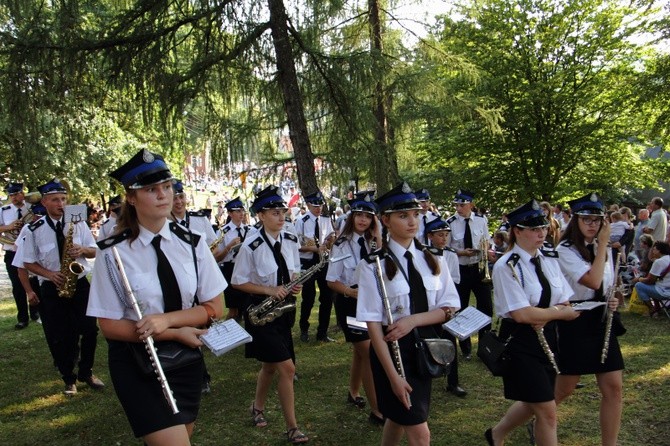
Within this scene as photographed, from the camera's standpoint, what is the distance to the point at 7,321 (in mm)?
11297

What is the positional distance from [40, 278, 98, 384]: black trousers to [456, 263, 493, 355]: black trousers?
4.98m

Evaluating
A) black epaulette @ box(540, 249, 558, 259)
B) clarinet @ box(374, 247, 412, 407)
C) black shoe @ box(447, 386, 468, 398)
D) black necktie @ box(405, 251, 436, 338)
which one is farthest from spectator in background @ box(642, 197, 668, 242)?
clarinet @ box(374, 247, 412, 407)

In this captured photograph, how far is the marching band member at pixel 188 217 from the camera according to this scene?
778cm

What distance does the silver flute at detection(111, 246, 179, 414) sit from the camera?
2.94 meters

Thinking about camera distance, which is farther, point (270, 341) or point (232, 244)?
point (232, 244)

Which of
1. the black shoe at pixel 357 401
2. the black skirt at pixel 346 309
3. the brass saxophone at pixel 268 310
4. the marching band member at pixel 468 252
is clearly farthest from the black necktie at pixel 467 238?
the brass saxophone at pixel 268 310

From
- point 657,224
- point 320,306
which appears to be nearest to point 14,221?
point 320,306

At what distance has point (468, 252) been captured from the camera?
838 centimetres

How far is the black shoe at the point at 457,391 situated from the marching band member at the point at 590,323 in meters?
1.74

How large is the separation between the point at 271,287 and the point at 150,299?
2399 millimetres

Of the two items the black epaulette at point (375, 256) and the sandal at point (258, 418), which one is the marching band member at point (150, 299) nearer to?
the black epaulette at point (375, 256)

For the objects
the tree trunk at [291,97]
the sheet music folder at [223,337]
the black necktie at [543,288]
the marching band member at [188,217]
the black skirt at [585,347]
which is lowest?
the black skirt at [585,347]

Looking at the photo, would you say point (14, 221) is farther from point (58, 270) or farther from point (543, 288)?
point (543, 288)

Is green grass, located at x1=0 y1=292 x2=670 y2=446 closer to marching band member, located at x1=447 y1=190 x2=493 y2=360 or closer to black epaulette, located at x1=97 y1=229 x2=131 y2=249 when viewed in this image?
marching band member, located at x1=447 y1=190 x2=493 y2=360
